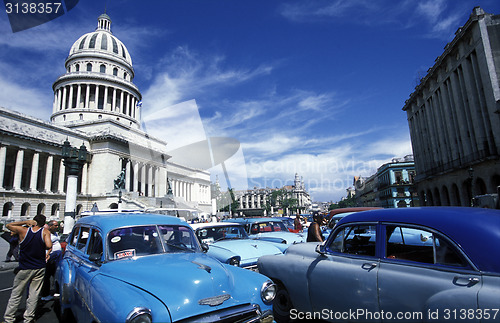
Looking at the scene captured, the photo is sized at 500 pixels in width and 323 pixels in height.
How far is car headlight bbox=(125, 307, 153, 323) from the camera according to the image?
2566mm

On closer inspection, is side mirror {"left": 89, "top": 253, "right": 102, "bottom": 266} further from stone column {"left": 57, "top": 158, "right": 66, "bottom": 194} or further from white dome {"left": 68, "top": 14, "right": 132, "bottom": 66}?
white dome {"left": 68, "top": 14, "right": 132, "bottom": 66}

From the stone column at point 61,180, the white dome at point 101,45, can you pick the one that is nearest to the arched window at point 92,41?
the white dome at point 101,45

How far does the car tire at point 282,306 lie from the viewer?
4.38 metres

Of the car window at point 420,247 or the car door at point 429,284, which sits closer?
the car door at point 429,284

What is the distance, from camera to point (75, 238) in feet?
17.6

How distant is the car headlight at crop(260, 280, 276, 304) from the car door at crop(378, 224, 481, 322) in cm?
129

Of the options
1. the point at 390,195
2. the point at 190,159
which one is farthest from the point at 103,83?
the point at 390,195

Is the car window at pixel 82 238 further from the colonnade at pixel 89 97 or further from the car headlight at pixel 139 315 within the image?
the colonnade at pixel 89 97

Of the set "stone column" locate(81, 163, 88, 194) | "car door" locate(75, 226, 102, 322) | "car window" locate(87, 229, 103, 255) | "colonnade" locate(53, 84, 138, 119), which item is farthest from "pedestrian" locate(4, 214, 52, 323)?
"colonnade" locate(53, 84, 138, 119)

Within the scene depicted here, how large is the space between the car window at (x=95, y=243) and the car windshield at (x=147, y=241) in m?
0.22

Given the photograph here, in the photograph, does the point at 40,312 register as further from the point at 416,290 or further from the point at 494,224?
the point at 494,224

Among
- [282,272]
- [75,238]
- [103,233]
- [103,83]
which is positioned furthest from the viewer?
[103,83]

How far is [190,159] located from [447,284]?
76.9 meters

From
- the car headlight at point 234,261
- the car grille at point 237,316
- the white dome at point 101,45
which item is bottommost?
the car grille at point 237,316
